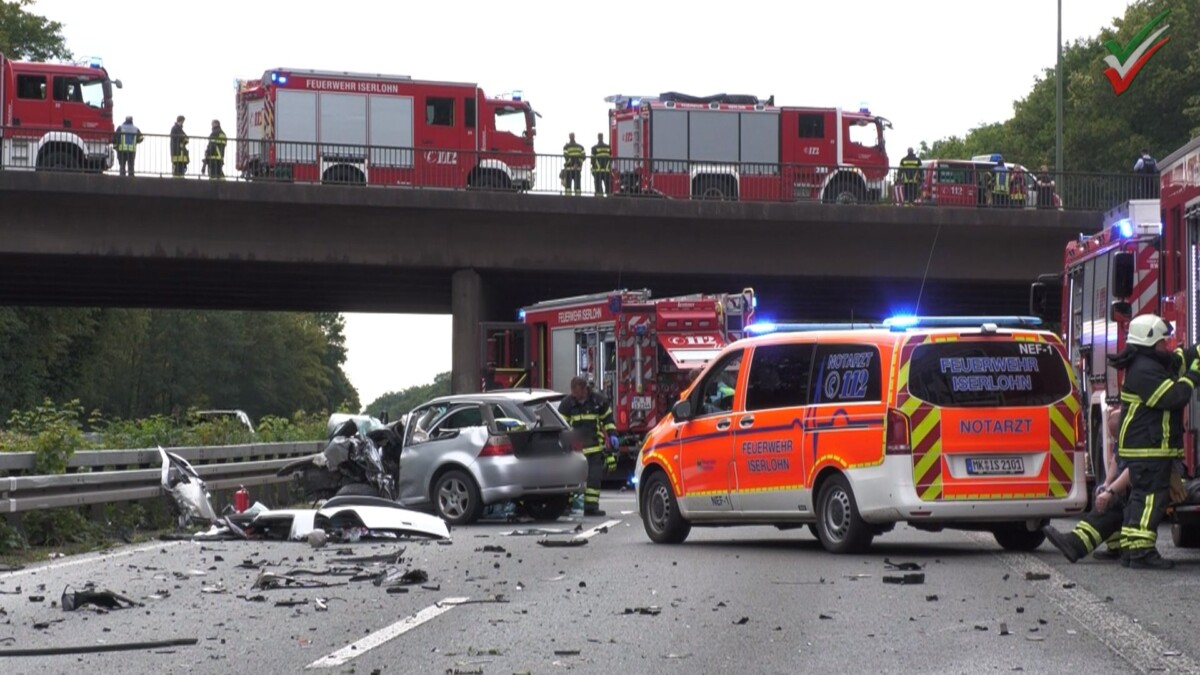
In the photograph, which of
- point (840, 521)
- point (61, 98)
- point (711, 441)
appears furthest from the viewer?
point (61, 98)

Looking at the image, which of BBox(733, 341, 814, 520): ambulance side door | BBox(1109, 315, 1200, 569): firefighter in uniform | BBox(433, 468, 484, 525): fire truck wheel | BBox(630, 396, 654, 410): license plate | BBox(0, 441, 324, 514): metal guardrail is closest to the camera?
BBox(1109, 315, 1200, 569): firefighter in uniform

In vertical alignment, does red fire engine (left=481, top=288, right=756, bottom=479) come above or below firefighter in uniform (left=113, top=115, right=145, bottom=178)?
below

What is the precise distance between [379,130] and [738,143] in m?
9.22

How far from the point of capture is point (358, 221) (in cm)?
4238

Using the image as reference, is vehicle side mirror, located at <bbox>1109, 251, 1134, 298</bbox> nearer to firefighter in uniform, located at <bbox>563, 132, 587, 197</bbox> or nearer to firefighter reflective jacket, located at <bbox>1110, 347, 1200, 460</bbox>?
firefighter reflective jacket, located at <bbox>1110, 347, 1200, 460</bbox>

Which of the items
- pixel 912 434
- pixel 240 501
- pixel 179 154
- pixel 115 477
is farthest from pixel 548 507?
pixel 179 154

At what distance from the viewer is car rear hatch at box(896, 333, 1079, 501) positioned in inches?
591

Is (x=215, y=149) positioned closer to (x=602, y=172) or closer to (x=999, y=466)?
(x=602, y=172)

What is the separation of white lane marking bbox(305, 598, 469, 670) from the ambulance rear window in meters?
4.90

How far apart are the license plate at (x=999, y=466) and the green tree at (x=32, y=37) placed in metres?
61.4

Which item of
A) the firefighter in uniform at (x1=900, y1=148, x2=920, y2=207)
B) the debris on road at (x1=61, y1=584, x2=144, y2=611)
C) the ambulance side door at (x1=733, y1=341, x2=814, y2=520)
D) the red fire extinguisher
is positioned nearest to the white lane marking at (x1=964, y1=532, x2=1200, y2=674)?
the ambulance side door at (x1=733, y1=341, x2=814, y2=520)

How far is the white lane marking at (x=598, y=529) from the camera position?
734 inches

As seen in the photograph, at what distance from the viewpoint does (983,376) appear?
1530 cm

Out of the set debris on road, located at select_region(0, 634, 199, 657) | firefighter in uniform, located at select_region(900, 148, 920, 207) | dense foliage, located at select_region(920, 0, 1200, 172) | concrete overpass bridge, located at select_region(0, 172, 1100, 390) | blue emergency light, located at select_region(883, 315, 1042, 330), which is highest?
dense foliage, located at select_region(920, 0, 1200, 172)
